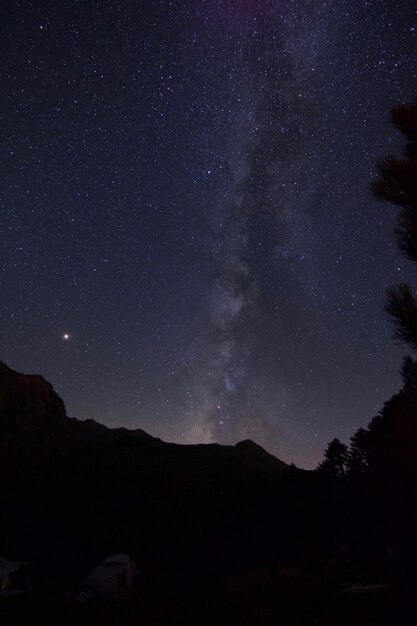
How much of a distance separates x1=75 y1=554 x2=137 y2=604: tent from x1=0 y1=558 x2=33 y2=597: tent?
1.94 metres

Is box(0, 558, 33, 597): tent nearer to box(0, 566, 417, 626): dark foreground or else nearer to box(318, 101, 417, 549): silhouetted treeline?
box(0, 566, 417, 626): dark foreground

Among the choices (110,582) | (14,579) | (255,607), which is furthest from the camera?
(14,579)

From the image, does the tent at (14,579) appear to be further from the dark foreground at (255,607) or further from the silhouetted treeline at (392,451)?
the silhouetted treeline at (392,451)

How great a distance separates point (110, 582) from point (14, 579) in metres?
2.81

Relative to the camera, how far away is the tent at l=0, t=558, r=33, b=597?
1187 cm

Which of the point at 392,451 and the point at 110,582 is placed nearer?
the point at 110,582

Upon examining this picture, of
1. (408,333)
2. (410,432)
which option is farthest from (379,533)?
(408,333)

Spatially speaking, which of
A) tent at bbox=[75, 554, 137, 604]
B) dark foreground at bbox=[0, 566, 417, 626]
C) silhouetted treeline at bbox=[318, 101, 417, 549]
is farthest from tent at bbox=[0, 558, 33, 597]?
silhouetted treeline at bbox=[318, 101, 417, 549]

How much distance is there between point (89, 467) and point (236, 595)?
2788 centimetres

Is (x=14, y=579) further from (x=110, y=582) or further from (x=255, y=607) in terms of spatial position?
(x=255, y=607)

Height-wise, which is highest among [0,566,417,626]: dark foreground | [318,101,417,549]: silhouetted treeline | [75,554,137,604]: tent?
[318,101,417,549]: silhouetted treeline

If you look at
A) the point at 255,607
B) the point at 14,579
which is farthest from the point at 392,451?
the point at 14,579

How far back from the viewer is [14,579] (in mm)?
12406

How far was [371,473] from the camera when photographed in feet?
50.2
